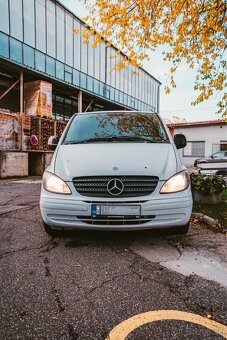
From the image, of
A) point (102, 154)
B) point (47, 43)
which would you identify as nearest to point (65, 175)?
point (102, 154)

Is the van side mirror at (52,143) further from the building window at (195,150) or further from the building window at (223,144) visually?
the building window at (195,150)

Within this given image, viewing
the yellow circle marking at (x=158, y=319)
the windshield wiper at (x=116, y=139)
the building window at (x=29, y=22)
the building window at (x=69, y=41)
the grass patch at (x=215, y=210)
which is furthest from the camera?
the building window at (x=69, y=41)

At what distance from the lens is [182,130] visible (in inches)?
1102

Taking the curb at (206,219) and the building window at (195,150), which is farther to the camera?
the building window at (195,150)

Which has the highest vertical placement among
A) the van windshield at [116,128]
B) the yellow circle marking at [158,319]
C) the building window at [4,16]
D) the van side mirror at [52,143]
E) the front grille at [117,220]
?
the building window at [4,16]

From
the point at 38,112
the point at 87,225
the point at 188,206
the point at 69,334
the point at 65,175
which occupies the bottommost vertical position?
the point at 69,334

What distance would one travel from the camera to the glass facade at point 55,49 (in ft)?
50.2

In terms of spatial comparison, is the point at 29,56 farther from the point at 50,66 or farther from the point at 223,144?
the point at 223,144

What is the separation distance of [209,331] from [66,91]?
71.6 ft

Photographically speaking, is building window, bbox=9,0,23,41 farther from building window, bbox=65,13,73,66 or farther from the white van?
the white van

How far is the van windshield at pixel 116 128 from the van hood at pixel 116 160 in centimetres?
28

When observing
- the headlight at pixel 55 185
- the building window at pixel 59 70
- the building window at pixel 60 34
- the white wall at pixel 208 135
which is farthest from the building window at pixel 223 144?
the headlight at pixel 55 185

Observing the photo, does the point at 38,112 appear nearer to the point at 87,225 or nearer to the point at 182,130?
the point at 87,225

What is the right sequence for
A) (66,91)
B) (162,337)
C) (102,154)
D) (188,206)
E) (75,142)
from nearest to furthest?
1. (162,337)
2. (188,206)
3. (102,154)
4. (75,142)
5. (66,91)
